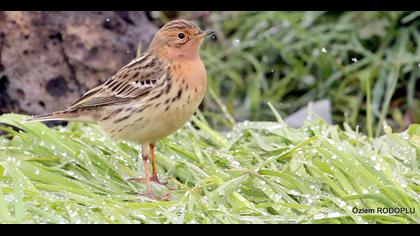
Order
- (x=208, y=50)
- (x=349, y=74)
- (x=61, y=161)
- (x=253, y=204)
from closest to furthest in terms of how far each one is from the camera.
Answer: (x=253, y=204) < (x=61, y=161) < (x=349, y=74) < (x=208, y=50)

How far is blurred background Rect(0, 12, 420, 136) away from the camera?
8.11 meters

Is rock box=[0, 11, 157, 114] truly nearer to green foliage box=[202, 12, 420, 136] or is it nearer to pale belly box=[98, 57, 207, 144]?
green foliage box=[202, 12, 420, 136]

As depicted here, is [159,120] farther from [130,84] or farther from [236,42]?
[236,42]

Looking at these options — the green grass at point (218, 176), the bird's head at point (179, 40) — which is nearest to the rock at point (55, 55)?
the green grass at point (218, 176)

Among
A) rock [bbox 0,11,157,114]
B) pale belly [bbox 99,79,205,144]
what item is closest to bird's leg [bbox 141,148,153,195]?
pale belly [bbox 99,79,205,144]

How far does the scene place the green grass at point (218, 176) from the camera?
17.3ft

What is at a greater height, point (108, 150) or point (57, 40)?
point (57, 40)

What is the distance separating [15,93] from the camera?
797 cm

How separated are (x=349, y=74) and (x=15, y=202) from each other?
5687 millimetres

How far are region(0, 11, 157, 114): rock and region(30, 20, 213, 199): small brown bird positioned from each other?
1.47 metres

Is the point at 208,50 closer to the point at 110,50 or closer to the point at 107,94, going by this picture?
the point at 110,50

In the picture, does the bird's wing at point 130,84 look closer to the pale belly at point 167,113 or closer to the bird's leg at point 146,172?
A: the pale belly at point 167,113

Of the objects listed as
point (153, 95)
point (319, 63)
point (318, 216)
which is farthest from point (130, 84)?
point (319, 63)

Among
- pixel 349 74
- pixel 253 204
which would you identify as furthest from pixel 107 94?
pixel 349 74
